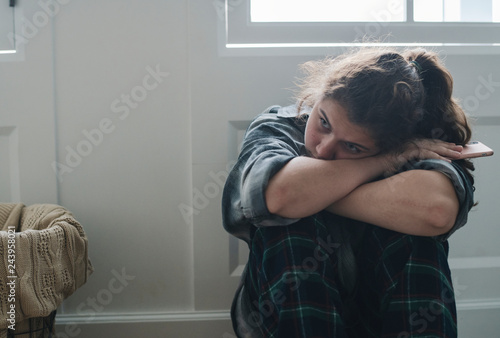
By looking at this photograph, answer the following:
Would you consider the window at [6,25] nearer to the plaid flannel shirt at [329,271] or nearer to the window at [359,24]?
the window at [359,24]

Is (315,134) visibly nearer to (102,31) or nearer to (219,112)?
(219,112)

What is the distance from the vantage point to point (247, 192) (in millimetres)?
834

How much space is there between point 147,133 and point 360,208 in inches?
27.1

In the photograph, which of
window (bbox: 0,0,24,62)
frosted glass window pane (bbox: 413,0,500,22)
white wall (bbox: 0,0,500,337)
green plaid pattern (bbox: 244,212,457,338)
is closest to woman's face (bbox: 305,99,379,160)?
green plaid pattern (bbox: 244,212,457,338)

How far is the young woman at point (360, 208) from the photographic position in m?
0.79

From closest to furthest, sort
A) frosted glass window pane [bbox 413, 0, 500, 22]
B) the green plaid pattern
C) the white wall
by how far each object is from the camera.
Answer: the green plaid pattern, the white wall, frosted glass window pane [bbox 413, 0, 500, 22]

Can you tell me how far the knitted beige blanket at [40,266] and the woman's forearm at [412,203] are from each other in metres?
0.62

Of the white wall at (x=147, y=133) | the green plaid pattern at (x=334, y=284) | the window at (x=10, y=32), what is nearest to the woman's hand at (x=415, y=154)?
the green plaid pattern at (x=334, y=284)

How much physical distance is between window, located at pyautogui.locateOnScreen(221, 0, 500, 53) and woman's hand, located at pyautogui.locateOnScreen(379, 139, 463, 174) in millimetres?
516

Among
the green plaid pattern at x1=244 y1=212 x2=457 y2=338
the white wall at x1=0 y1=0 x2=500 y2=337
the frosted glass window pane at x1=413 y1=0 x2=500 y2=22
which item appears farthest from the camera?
the frosted glass window pane at x1=413 y1=0 x2=500 y2=22

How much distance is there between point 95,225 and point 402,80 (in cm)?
92

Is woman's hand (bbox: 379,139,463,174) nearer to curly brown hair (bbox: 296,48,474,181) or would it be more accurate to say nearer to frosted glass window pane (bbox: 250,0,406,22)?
curly brown hair (bbox: 296,48,474,181)

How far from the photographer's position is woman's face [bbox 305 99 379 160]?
0.85 m

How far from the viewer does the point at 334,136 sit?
0.87 meters
